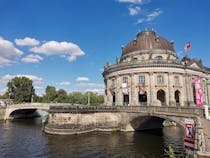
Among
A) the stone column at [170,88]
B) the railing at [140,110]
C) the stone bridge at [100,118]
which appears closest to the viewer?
the railing at [140,110]

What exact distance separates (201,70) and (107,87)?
89.5 feet

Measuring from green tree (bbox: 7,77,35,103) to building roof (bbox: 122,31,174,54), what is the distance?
45.8 meters

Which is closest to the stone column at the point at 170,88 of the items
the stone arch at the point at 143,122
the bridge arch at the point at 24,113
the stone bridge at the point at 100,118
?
the stone arch at the point at 143,122

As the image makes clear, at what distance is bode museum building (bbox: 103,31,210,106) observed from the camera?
45312mm

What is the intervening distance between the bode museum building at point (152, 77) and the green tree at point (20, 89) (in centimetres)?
4103

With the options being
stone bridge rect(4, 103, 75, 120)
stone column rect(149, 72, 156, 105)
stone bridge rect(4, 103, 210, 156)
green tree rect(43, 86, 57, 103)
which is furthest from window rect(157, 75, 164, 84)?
green tree rect(43, 86, 57, 103)

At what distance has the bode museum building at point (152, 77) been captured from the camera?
45.3 m

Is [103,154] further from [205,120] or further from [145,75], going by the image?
[145,75]

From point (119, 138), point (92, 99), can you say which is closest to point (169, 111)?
point (119, 138)

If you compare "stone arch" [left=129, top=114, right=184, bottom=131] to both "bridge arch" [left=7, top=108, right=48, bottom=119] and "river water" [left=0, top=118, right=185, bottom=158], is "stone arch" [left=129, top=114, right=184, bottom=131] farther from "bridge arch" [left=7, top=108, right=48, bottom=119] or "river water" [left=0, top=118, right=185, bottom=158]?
"bridge arch" [left=7, top=108, right=48, bottom=119]

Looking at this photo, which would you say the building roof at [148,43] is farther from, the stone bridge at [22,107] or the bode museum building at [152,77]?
the stone bridge at [22,107]

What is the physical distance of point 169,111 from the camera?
2717cm

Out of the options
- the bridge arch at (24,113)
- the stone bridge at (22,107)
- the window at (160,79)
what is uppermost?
the window at (160,79)

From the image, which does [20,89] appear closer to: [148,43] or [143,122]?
[148,43]
